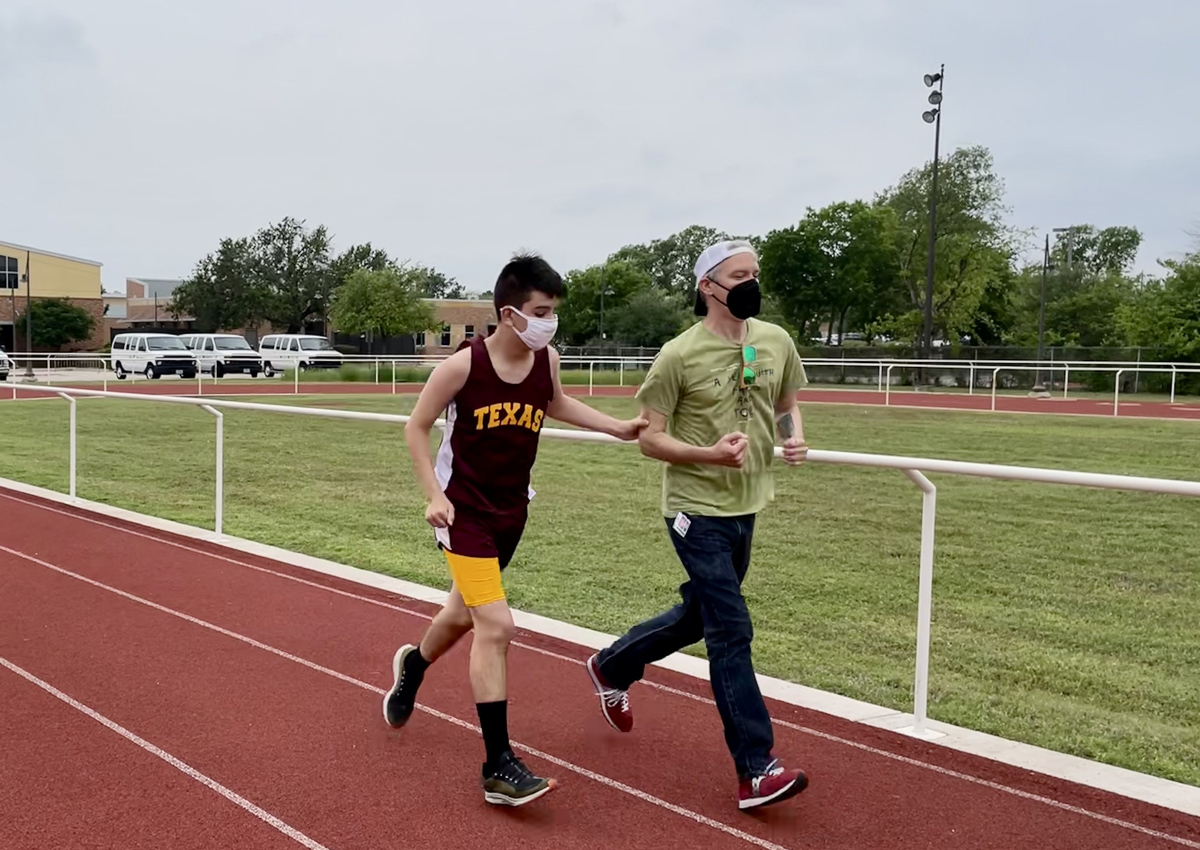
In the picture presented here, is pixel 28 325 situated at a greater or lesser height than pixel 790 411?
greater

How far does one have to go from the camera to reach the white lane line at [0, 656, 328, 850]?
141 inches

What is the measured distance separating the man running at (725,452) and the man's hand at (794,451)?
12 millimetres

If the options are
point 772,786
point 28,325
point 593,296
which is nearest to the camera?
point 772,786

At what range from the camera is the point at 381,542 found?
925 cm

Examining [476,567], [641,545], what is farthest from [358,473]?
[476,567]

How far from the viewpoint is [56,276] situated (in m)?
74.9

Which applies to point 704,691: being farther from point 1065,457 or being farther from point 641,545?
point 1065,457

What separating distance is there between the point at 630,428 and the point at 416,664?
1311mm

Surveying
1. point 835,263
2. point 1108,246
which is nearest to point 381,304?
point 835,263

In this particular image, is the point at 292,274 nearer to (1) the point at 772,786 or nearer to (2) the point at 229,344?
(2) the point at 229,344

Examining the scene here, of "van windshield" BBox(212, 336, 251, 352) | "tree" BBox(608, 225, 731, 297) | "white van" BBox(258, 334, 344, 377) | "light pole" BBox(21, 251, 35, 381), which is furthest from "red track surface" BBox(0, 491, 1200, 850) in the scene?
"tree" BBox(608, 225, 731, 297)

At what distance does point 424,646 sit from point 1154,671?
12.3 ft

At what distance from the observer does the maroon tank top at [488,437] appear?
3836 mm

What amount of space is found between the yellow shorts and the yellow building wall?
78.3m
